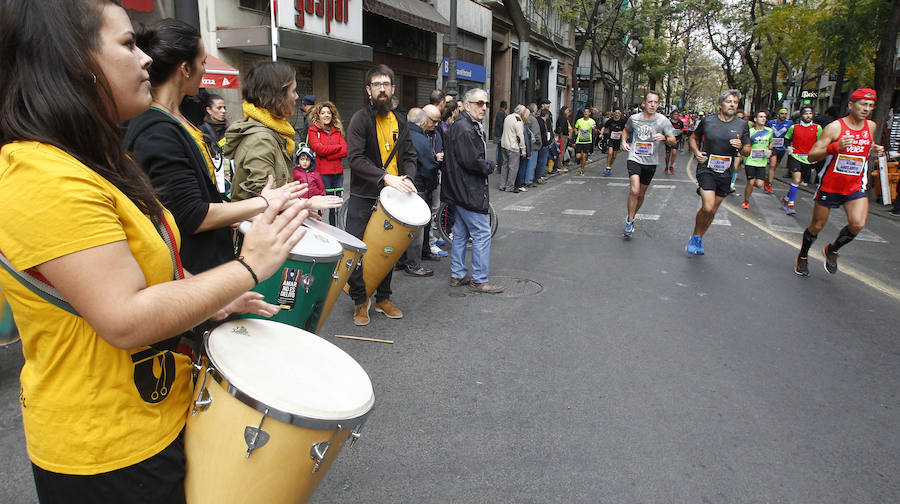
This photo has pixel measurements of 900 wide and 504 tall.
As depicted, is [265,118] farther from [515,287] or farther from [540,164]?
[540,164]

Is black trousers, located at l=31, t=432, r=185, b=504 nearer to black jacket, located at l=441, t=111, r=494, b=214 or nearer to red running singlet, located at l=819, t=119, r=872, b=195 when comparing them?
black jacket, located at l=441, t=111, r=494, b=214

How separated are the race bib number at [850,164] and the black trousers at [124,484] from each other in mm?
7272

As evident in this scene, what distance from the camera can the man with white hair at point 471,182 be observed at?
5691 mm

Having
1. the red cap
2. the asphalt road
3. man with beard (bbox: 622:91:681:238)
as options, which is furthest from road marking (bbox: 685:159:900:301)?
man with beard (bbox: 622:91:681:238)

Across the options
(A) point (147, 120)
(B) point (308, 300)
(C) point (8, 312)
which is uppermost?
(A) point (147, 120)

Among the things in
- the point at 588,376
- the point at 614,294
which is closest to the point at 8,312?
the point at 588,376

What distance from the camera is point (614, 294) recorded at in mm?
5926

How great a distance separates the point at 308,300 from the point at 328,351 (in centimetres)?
110

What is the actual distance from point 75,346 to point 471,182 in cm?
477

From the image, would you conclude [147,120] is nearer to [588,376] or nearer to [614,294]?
[588,376]

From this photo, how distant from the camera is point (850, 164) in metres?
6.47

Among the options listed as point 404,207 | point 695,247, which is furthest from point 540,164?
point 404,207

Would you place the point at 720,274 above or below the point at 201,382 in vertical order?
below

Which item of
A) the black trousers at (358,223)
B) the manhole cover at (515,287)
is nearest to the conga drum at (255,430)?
the black trousers at (358,223)
